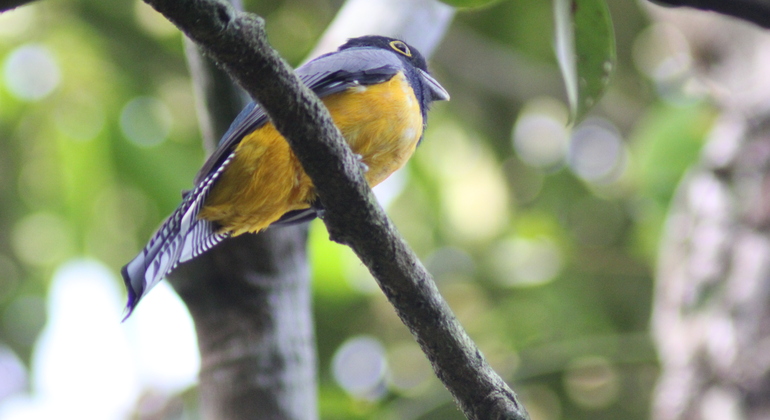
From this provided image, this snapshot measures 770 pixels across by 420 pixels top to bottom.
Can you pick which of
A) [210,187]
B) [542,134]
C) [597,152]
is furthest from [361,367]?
[210,187]

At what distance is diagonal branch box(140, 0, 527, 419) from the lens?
5.16 ft

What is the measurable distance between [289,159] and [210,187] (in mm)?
301

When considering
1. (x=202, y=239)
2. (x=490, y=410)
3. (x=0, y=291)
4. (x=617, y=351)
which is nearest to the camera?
(x=490, y=410)

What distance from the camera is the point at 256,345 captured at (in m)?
3.05

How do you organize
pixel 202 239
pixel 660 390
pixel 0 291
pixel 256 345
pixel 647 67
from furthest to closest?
pixel 647 67 < pixel 0 291 < pixel 660 390 < pixel 256 345 < pixel 202 239

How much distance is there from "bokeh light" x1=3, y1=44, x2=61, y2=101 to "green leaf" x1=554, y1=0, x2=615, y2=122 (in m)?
5.11

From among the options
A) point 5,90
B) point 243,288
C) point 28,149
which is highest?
point 5,90

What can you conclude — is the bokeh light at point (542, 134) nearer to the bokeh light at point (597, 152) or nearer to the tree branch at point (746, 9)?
the bokeh light at point (597, 152)

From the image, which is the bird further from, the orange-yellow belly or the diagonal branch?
the diagonal branch

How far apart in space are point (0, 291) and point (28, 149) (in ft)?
4.41

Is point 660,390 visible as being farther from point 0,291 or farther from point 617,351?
point 0,291

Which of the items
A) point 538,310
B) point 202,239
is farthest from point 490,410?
point 538,310

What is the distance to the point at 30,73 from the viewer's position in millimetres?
6145

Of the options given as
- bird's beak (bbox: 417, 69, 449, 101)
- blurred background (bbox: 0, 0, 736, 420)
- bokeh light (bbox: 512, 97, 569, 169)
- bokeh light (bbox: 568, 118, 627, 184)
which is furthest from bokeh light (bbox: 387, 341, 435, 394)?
bird's beak (bbox: 417, 69, 449, 101)
